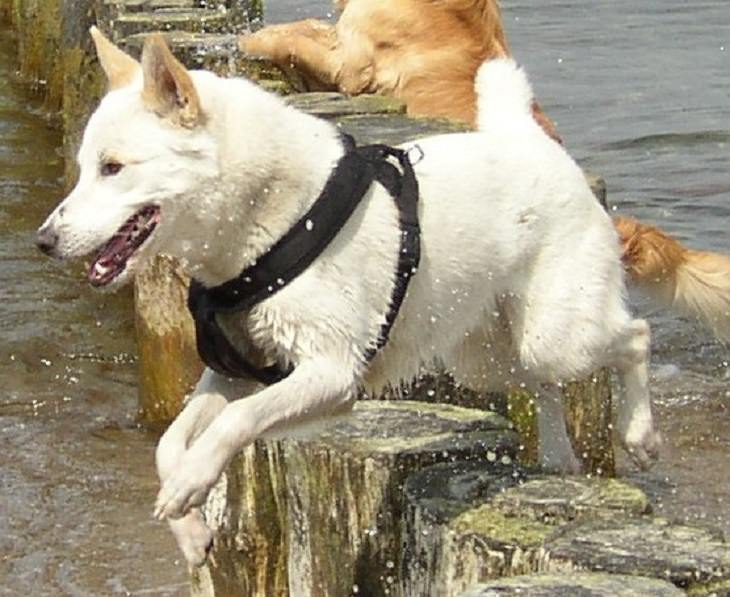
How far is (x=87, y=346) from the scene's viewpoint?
810 centimetres

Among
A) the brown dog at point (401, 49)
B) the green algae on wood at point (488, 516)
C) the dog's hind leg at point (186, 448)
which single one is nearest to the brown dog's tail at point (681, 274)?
the brown dog at point (401, 49)

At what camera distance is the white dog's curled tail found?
16.4 feet

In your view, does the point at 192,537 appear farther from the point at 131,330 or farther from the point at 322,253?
the point at 131,330

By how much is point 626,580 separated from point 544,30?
10.7m

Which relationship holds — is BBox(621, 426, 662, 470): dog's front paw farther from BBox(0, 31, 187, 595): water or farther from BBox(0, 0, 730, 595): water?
BBox(0, 31, 187, 595): water

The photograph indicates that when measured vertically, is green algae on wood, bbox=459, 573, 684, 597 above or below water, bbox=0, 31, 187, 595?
above

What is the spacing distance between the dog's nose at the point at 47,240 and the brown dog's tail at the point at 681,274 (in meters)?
2.56

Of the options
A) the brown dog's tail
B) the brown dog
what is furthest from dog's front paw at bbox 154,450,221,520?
the brown dog

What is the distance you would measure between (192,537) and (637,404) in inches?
65.8

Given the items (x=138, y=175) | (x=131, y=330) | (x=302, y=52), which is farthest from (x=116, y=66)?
(x=131, y=330)

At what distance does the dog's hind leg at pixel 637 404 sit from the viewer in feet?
17.1

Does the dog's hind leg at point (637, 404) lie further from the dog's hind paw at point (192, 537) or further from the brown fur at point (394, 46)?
the brown fur at point (394, 46)

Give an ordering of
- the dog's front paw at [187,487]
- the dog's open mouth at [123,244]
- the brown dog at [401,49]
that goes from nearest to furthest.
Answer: the dog's front paw at [187,487] < the dog's open mouth at [123,244] < the brown dog at [401,49]

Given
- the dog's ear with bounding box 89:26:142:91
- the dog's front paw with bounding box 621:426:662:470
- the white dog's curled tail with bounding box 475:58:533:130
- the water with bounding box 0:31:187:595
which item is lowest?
the water with bounding box 0:31:187:595
